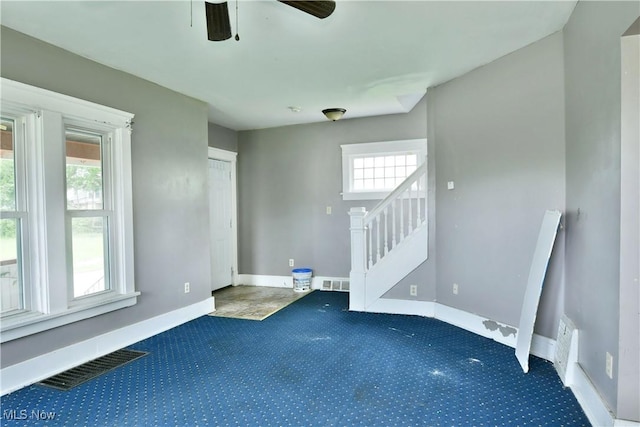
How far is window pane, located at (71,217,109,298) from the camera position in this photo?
3.04 metres

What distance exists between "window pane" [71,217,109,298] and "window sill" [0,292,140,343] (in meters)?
0.14

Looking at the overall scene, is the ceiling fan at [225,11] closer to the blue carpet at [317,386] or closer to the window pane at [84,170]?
the window pane at [84,170]

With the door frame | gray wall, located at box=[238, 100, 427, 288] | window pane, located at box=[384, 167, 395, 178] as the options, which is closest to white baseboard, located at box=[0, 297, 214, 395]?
the door frame

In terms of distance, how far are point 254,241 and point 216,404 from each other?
3820 mm

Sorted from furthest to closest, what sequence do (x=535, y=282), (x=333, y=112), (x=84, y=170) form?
(x=333, y=112) → (x=84, y=170) → (x=535, y=282)

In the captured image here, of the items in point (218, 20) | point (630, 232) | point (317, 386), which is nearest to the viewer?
point (630, 232)

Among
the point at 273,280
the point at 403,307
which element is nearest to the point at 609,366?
the point at 403,307

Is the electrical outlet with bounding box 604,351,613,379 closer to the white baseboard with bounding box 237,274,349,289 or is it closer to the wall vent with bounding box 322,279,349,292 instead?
the wall vent with bounding box 322,279,349,292

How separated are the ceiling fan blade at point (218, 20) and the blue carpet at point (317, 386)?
7.18 ft

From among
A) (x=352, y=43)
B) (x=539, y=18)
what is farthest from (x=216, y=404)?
(x=539, y=18)

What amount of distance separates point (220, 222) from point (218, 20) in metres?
4.13

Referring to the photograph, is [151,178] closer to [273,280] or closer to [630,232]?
[273,280]

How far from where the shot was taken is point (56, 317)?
280 cm

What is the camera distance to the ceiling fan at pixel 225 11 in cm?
184
